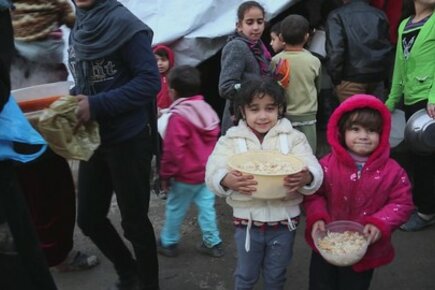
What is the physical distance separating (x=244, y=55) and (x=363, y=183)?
5.38ft

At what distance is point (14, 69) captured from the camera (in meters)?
3.25

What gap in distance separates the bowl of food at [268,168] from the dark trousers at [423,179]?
5.83 feet

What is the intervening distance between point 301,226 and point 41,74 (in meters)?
2.19

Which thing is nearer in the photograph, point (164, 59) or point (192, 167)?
point (192, 167)

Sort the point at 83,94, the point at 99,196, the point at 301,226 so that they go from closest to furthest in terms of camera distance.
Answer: the point at 83,94
the point at 99,196
the point at 301,226

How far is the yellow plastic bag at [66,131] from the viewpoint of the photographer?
8.34ft

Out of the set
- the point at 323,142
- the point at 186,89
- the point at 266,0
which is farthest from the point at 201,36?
the point at 323,142

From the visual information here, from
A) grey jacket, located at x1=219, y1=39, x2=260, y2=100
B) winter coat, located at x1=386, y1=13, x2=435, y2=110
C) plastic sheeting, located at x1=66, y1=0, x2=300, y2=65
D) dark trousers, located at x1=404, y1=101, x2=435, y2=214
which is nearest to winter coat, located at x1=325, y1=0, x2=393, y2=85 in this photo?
winter coat, located at x1=386, y1=13, x2=435, y2=110

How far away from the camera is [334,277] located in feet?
9.25

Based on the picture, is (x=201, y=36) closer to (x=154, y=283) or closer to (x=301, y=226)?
(x=301, y=226)

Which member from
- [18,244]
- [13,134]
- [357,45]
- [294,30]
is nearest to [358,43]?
[357,45]

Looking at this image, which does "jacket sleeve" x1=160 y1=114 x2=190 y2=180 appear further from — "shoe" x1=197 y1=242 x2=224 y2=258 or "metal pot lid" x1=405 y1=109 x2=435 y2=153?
"metal pot lid" x1=405 y1=109 x2=435 y2=153

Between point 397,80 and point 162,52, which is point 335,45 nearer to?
point 397,80

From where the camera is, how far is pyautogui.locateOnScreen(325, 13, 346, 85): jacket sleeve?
4.35 meters
